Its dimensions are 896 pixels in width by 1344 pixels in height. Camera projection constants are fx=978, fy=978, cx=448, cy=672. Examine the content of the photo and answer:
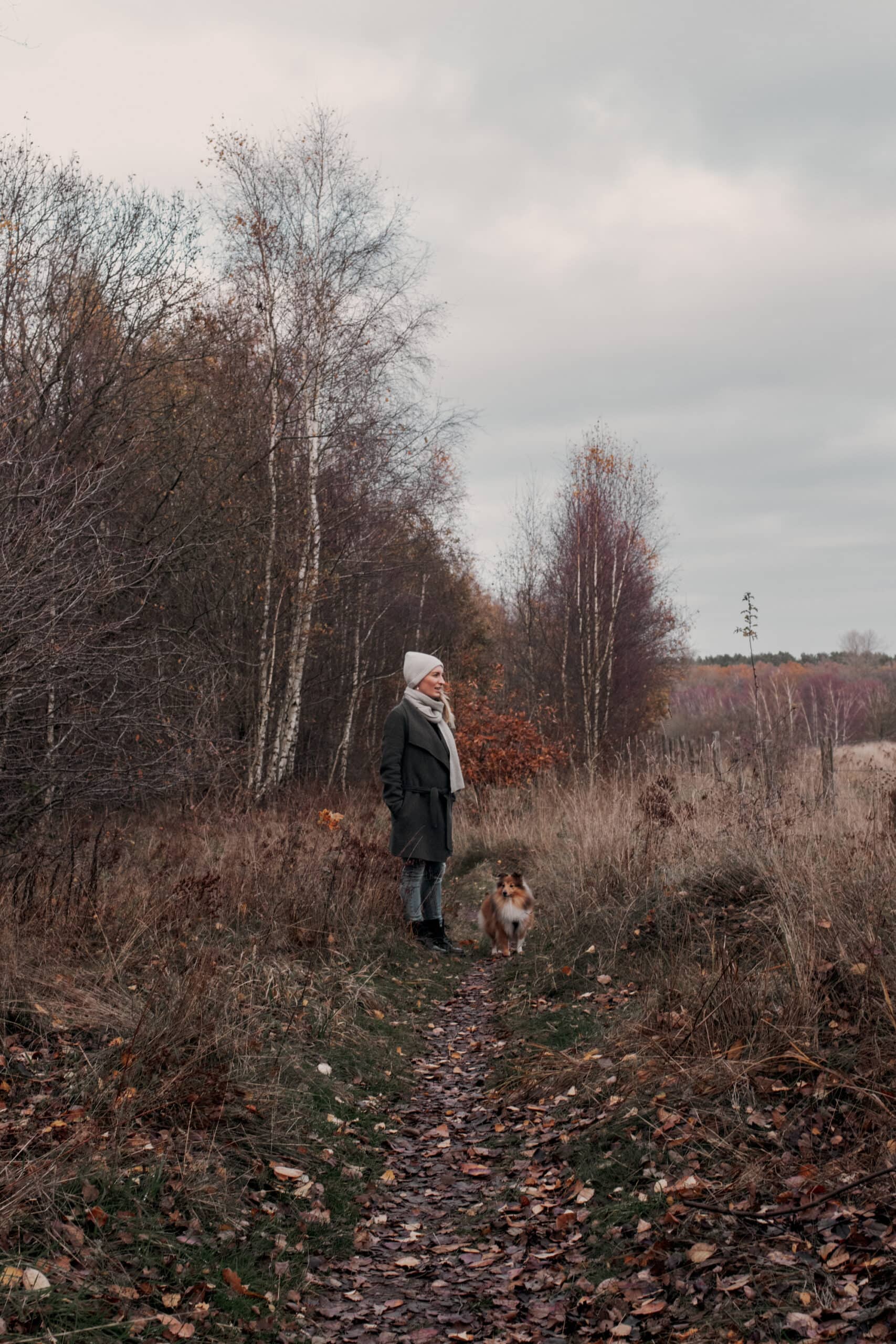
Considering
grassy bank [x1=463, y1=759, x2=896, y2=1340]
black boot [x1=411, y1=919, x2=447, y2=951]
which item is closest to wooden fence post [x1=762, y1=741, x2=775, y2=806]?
grassy bank [x1=463, y1=759, x2=896, y2=1340]

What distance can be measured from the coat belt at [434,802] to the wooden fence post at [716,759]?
306 cm

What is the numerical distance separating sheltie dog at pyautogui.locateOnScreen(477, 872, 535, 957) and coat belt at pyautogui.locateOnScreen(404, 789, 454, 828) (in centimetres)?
68

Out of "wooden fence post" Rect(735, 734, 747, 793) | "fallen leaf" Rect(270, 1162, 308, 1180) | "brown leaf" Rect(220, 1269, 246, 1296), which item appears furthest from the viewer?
"wooden fence post" Rect(735, 734, 747, 793)

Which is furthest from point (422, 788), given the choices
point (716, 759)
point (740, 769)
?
point (716, 759)

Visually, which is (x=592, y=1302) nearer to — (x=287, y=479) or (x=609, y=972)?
(x=609, y=972)

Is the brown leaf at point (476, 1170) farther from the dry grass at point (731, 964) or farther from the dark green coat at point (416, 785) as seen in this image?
the dark green coat at point (416, 785)

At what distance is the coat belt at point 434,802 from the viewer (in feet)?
26.5

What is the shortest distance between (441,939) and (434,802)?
1.27 metres

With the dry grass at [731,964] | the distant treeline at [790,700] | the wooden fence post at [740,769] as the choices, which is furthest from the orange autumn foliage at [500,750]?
the wooden fence post at [740,769]

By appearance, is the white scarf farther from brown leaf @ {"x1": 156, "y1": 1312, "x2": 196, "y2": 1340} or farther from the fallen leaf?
brown leaf @ {"x1": 156, "y1": 1312, "x2": 196, "y2": 1340}

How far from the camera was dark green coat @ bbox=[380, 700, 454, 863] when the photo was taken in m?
7.96

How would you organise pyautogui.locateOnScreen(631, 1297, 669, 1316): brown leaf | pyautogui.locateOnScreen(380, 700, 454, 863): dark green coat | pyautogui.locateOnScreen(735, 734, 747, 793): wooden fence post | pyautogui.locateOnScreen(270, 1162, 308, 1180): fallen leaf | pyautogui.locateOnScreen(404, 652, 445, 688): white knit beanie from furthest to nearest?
pyautogui.locateOnScreen(735, 734, 747, 793): wooden fence post < pyautogui.locateOnScreen(404, 652, 445, 688): white knit beanie < pyautogui.locateOnScreen(380, 700, 454, 863): dark green coat < pyautogui.locateOnScreen(270, 1162, 308, 1180): fallen leaf < pyautogui.locateOnScreen(631, 1297, 669, 1316): brown leaf

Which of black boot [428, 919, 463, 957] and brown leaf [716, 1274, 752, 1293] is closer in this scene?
brown leaf [716, 1274, 752, 1293]

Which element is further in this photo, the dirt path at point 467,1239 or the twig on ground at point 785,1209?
the dirt path at point 467,1239
